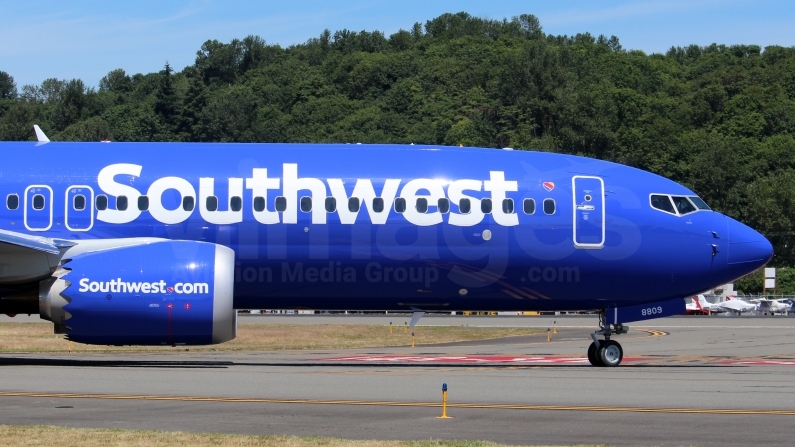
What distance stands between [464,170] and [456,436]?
40.0 ft

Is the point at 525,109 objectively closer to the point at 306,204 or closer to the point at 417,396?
the point at 306,204

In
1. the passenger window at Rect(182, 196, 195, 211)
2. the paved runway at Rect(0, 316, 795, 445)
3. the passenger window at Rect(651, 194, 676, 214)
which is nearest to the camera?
the paved runway at Rect(0, 316, 795, 445)

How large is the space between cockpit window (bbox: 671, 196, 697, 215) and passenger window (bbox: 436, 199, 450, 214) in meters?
5.68

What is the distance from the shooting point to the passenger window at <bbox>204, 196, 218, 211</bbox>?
81.4 ft

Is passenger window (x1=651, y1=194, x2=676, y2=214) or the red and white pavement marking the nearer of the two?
passenger window (x1=651, y1=194, x2=676, y2=214)

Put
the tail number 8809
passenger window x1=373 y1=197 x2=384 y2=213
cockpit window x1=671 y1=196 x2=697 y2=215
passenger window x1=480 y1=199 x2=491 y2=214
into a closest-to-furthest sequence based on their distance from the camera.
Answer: passenger window x1=373 y1=197 x2=384 y2=213 → passenger window x1=480 y1=199 x2=491 y2=214 → cockpit window x1=671 y1=196 x2=697 y2=215 → the tail number 8809

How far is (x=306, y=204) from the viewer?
82.1 feet

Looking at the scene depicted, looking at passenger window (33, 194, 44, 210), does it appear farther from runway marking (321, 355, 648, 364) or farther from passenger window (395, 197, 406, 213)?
runway marking (321, 355, 648, 364)

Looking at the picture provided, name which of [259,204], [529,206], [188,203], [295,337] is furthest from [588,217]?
[295,337]

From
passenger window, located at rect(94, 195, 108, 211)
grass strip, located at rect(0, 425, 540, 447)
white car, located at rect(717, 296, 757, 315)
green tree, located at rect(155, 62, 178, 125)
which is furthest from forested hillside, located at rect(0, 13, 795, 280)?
grass strip, located at rect(0, 425, 540, 447)

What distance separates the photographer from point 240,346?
3688 cm

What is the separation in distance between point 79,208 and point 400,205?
7.28 m

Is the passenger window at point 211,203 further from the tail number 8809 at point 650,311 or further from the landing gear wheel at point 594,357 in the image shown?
the tail number 8809 at point 650,311

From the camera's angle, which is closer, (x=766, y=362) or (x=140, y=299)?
(x=140, y=299)
